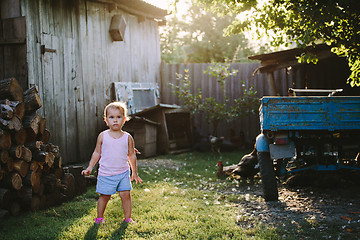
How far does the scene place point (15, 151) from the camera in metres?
4.45

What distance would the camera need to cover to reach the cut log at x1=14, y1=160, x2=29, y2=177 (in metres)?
4.49

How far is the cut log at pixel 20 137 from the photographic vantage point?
4.56 meters

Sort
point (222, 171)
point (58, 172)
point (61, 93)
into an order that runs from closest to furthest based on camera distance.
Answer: point (58, 172), point (222, 171), point (61, 93)

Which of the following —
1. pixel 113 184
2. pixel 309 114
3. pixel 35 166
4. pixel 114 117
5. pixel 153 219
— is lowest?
pixel 153 219

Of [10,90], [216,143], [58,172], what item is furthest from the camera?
[216,143]

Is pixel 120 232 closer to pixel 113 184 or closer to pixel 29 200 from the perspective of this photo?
pixel 113 184

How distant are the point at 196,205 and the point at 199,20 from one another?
19219 mm

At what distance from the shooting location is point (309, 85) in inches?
459

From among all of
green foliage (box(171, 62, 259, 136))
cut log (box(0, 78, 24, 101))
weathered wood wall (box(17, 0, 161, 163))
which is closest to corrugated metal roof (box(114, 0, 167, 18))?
weathered wood wall (box(17, 0, 161, 163))

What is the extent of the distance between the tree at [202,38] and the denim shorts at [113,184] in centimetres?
1674

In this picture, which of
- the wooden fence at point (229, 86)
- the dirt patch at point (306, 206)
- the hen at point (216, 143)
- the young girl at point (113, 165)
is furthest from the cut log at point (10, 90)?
the wooden fence at point (229, 86)

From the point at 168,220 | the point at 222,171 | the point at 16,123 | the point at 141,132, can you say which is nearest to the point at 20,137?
the point at 16,123

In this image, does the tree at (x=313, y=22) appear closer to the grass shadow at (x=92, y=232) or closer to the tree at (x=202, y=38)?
the grass shadow at (x=92, y=232)

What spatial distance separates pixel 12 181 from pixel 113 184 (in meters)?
1.20
